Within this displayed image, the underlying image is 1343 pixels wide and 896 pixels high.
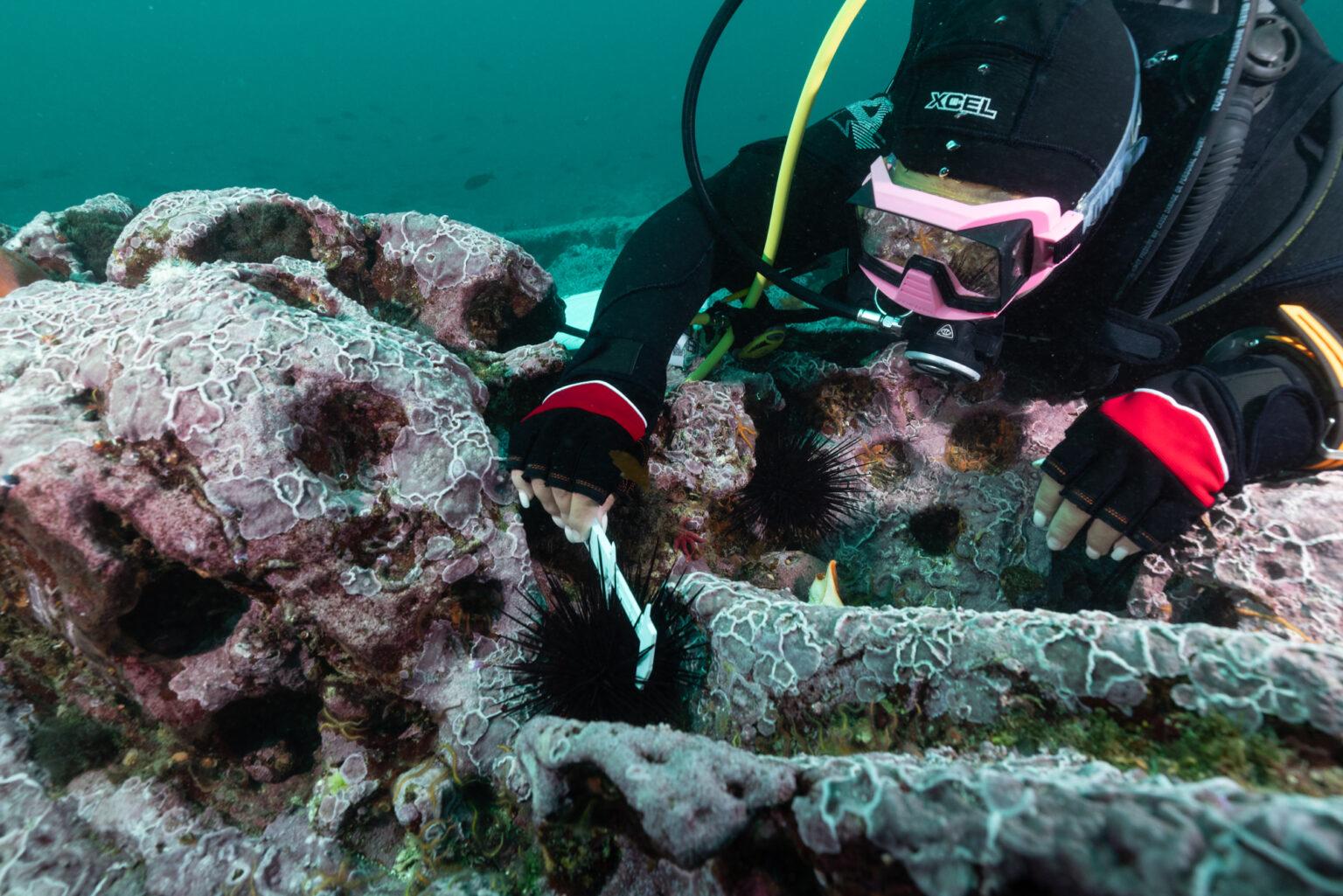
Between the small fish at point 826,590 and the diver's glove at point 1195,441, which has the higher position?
the diver's glove at point 1195,441

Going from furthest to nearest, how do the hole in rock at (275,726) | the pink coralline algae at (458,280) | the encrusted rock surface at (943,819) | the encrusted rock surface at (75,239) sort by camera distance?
the encrusted rock surface at (75,239), the pink coralline algae at (458,280), the hole in rock at (275,726), the encrusted rock surface at (943,819)

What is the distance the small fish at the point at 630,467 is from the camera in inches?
87.0

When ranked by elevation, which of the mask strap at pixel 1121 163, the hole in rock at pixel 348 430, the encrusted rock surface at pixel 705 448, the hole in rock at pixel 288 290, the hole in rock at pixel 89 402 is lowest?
the encrusted rock surface at pixel 705 448

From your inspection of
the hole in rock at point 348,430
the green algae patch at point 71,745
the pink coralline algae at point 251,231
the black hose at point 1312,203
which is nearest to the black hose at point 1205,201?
the black hose at point 1312,203

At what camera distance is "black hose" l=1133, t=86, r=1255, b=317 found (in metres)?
1.88

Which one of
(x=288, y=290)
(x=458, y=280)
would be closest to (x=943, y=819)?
(x=288, y=290)

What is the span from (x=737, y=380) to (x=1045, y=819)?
2391 millimetres

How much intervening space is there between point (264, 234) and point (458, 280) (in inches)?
53.1

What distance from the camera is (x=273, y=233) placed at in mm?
3752

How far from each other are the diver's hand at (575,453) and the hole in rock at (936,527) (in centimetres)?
159

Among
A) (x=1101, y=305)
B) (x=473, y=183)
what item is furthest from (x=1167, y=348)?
(x=473, y=183)

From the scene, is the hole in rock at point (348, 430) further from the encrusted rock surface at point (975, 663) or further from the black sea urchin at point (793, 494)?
the black sea urchin at point (793, 494)

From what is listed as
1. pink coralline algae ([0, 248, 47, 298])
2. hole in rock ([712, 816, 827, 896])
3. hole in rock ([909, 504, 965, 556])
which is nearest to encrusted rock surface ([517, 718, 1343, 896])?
hole in rock ([712, 816, 827, 896])

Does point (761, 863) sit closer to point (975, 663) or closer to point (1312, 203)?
point (975, 663)
